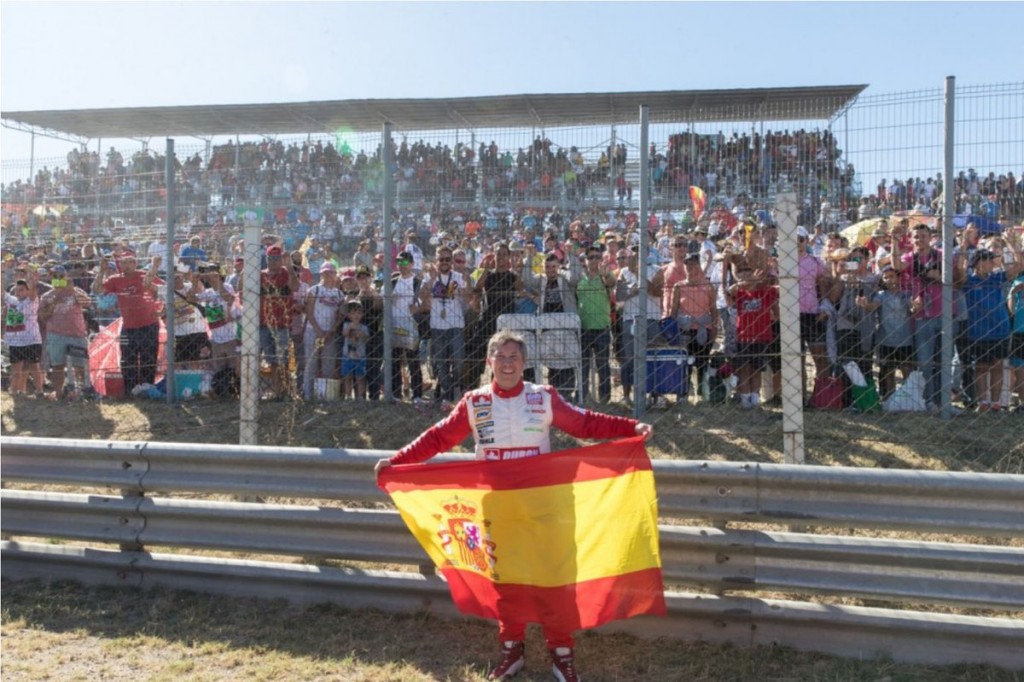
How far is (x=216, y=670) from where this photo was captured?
5.02 metres

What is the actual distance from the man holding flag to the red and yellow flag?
462 cm

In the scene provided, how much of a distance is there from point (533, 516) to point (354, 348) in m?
5.43

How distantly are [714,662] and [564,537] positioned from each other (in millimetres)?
993

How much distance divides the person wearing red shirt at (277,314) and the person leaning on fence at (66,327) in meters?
2.73

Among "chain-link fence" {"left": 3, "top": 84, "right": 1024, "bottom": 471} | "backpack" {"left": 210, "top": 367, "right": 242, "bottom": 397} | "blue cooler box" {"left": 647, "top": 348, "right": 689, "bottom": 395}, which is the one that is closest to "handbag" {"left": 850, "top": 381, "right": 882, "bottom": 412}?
"chain-link fence" {"left": 3, "top": 84, "right": 1024, "bottom": 471}

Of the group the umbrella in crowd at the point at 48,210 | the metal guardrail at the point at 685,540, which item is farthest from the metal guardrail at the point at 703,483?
the umbrella in crowd at the point at 48,210

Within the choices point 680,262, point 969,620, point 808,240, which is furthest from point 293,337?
point 969,620

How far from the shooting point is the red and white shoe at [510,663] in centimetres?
491

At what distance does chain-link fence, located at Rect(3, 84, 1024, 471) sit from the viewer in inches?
345

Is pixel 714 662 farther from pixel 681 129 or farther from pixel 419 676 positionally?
pixel 681 129

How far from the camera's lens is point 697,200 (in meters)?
9.35

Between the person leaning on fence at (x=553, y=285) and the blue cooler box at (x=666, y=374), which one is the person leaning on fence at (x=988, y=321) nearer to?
the blue cooler box at (x=666, y=374)

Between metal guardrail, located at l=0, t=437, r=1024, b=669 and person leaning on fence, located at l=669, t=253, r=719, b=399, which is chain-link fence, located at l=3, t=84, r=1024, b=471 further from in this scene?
metal guardrail, located at l=0, t=437, r=1024, b=669

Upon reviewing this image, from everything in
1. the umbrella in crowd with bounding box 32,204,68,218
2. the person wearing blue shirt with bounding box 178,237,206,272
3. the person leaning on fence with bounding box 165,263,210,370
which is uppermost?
the umbrella in crowd with bounding box 32,204,68,218
